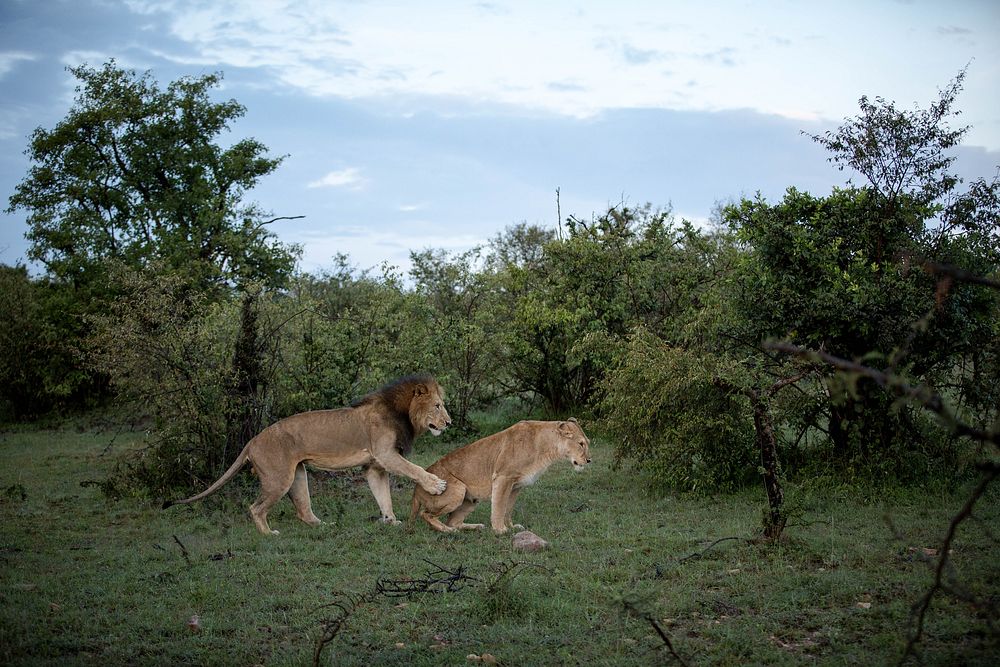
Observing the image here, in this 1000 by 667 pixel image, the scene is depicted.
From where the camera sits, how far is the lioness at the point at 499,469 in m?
10.7

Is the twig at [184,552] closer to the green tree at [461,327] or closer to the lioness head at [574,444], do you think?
the lioness head at [574,444]

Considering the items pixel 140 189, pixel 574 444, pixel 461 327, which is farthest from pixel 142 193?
pixel 574 444

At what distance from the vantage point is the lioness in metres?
10.7

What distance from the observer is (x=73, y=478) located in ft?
50.5

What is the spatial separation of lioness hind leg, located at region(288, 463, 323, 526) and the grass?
0.18m

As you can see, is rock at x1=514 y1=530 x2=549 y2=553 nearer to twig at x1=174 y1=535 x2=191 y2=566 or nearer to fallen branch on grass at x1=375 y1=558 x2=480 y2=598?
fallen branch on grass at x1=375 y1=558 x2=480 y2=598

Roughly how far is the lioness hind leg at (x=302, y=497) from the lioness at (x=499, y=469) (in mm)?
1415

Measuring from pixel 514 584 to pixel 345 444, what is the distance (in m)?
3.91

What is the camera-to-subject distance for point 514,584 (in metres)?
8.24

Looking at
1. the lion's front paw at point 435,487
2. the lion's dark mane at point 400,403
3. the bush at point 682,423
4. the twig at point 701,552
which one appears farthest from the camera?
the bush at point 682,423

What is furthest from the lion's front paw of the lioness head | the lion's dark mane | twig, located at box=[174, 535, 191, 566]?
twig, located at box=[174, 535, 191, 566]

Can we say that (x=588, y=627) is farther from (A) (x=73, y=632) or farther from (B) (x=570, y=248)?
(B) (x=570, y=248)

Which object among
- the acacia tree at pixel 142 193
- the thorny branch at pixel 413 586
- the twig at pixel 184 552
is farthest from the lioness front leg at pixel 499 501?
the acacia tree at pixel 142 193

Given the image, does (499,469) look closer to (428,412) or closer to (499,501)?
(499,501)
